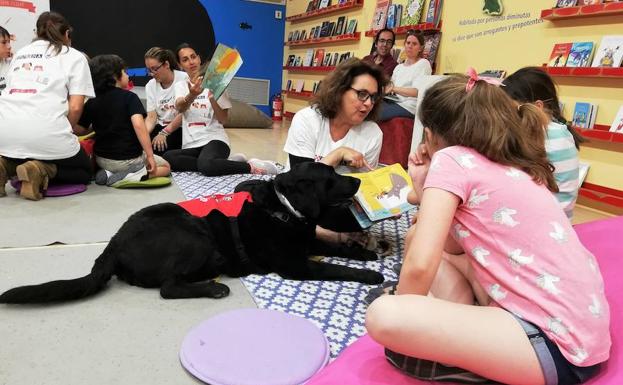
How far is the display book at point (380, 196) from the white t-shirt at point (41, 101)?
1.79 meters

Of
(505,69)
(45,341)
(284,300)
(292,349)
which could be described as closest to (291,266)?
(284,300)

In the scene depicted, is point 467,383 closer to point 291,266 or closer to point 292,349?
point 292,349

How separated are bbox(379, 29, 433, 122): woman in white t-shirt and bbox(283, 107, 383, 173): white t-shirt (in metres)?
1.69

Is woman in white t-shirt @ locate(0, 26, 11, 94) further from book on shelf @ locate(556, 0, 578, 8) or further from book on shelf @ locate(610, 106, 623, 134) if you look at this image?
book on shelf @ locate(610, 106, 623, 134)

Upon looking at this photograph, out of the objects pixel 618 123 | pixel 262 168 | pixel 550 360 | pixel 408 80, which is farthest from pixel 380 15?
pixel 550 360

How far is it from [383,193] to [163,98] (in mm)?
2486

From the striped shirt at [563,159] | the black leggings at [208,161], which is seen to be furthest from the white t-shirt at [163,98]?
the striped shirt at [563,159]

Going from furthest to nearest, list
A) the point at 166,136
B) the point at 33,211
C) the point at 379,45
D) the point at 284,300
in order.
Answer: the point at 379,45, the point at 166,136, the point at 33,211, the point at 284,300

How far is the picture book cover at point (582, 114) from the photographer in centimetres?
318

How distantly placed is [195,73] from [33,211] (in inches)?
66.2

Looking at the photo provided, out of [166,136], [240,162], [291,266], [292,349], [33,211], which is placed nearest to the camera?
[292,349]

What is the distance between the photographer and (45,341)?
1.23 meters

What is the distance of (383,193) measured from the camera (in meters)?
1.87

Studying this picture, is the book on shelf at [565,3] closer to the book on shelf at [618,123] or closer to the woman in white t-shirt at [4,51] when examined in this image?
the book on shelf at [618,123]
